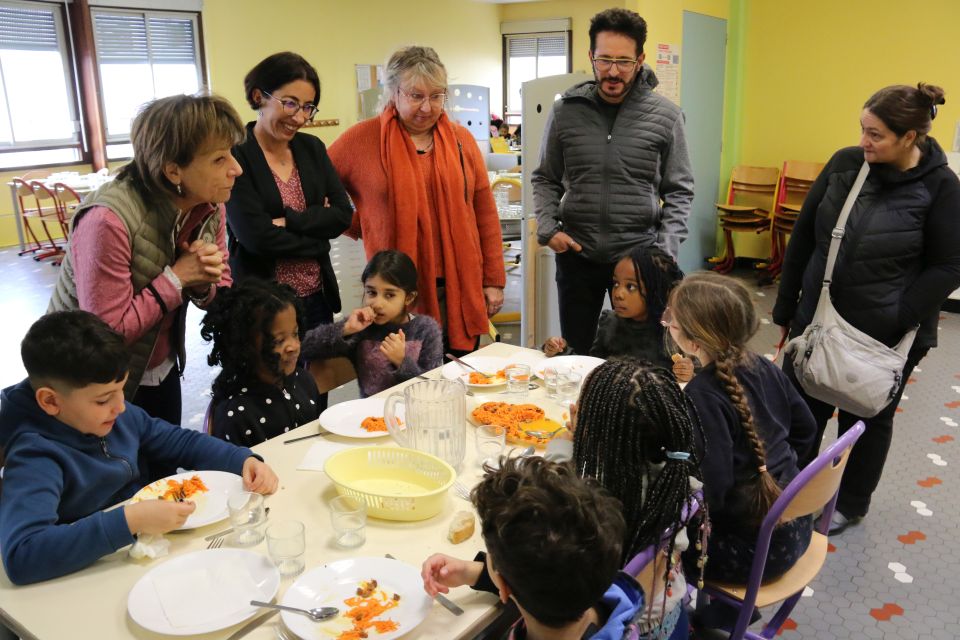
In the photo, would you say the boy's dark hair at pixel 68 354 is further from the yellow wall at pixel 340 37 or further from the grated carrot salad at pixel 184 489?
the yellow wall at pixel 340 37

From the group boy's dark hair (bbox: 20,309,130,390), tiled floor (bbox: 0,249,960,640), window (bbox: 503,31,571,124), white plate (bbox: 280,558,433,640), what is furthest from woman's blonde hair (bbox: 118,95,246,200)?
window (bbox: 503,31,571,124)

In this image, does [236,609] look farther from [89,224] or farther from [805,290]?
[805,290]

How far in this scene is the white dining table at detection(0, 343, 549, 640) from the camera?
113 centimetres

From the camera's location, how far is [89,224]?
1680mm

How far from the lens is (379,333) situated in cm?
243

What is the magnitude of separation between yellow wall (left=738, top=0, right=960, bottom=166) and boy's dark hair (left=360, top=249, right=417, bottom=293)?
4.57 m

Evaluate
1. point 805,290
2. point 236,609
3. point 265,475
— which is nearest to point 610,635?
point 236,609

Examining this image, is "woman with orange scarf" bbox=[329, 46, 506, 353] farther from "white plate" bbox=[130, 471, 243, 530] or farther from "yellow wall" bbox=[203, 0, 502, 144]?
"yellow wall" bbox=[203, 0, 502, 144]

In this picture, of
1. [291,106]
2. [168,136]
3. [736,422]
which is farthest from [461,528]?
[291,106]

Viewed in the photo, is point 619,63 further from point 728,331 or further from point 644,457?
point 644,457

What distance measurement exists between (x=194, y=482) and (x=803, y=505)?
1.23 m

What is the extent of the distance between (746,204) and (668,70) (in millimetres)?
1718

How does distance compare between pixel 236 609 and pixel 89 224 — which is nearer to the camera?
pixel 236 609

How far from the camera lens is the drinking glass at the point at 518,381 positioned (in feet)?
6.86
